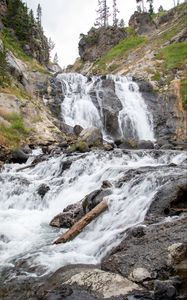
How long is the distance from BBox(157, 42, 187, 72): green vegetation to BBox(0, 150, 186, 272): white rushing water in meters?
34.2

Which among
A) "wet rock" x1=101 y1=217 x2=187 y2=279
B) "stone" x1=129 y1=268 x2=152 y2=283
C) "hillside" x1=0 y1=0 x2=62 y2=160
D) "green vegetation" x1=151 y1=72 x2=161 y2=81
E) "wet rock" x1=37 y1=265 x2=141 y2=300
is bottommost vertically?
"wet rock" x1=37 y1=265 x2=141 y2=300

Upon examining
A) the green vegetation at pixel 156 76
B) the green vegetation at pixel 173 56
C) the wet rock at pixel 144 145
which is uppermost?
the green vegetation at pixel 173 56

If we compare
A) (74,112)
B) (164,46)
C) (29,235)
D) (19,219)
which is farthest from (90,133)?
(164,46)

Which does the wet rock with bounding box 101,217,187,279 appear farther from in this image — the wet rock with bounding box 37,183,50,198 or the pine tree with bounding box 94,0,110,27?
the pine tree with bounding box 94,0,110,27

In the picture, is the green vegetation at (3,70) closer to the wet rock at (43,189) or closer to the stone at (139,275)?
the wet rock at (43,189)

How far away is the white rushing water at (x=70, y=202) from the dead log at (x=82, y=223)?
20cm

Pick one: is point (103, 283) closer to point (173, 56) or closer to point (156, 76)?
point (156, 76)

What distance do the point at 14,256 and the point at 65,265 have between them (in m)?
2.43

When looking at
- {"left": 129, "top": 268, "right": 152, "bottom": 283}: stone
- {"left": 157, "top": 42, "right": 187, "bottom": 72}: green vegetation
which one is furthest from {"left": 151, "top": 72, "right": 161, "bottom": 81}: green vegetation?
{"left": 129, "top": 268, "right": 152, "bottom": 283}: stone

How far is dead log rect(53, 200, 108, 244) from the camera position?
14.1 metres

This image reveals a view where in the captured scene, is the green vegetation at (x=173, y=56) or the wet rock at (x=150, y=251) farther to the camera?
the green vegetation at (x=173, y=56)

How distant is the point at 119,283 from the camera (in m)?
9.64

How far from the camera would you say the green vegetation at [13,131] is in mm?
32294

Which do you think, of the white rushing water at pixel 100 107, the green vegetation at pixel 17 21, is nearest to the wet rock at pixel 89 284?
the white rushing water at pixel 100 107
